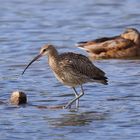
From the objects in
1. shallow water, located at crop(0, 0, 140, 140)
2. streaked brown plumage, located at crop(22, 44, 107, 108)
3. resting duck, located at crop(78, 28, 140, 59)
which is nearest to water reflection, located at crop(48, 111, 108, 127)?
shallow water, located at crop(0, 0, 140, 140)

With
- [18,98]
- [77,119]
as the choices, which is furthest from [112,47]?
[77,119]

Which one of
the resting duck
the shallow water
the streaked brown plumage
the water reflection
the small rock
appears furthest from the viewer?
the resting duck

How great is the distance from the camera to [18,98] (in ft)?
40.9

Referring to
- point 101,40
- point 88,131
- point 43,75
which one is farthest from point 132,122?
point 101,40

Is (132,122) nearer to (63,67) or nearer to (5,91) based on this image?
(63,67)

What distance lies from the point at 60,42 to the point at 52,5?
408 centimetres

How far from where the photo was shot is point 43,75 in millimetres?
14844

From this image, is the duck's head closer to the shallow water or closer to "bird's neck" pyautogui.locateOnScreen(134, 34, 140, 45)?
"bird's neck" pyautogui.locateOnScreen(134, 34, 140, 45)

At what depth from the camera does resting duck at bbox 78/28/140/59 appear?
16719 mm

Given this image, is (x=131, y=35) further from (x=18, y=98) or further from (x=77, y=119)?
(x=77, y=119)

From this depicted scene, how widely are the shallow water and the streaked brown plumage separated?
1.06 ft

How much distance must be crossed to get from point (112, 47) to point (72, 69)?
4.06m

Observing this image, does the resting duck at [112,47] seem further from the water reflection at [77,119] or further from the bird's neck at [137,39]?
the water reflection at [77,119]

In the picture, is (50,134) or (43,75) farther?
(43,75)
